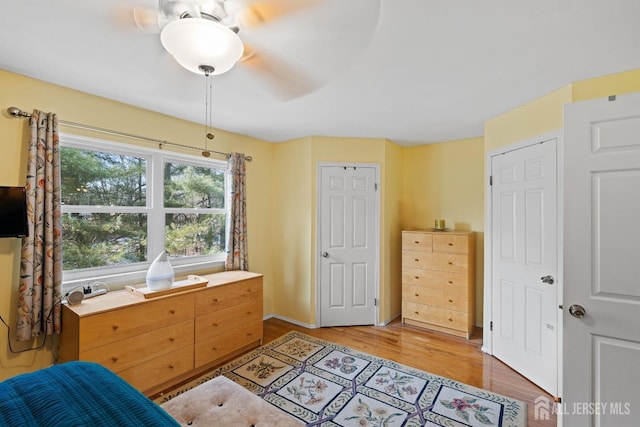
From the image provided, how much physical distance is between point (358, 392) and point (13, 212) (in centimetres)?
267

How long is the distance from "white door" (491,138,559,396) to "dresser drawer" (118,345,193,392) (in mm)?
2860

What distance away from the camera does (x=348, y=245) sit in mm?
3578

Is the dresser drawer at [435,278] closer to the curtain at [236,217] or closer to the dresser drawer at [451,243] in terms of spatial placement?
the dresser drawer at [451,243]

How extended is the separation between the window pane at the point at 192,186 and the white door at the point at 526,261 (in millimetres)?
2991

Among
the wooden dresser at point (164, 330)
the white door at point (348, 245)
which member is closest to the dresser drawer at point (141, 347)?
the wooden dresser at point (164, 330)

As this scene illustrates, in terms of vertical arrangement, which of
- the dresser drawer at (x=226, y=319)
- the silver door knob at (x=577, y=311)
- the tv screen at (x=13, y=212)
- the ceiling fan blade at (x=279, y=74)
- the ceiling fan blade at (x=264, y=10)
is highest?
the ceiling fan blade at (x=264, y=10)

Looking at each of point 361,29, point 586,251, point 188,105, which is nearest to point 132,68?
point 188,105

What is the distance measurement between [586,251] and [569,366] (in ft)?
1.97

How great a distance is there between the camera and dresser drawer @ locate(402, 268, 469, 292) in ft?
10.6

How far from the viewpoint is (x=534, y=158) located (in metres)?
2.34

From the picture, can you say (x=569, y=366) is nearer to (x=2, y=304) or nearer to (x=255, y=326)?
(x=255, y=326)

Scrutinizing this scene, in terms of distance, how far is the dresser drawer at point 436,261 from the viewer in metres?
3.23

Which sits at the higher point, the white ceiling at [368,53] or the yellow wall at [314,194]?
the white ceiling at [368,53]

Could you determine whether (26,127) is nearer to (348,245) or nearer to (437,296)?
(348,245)
